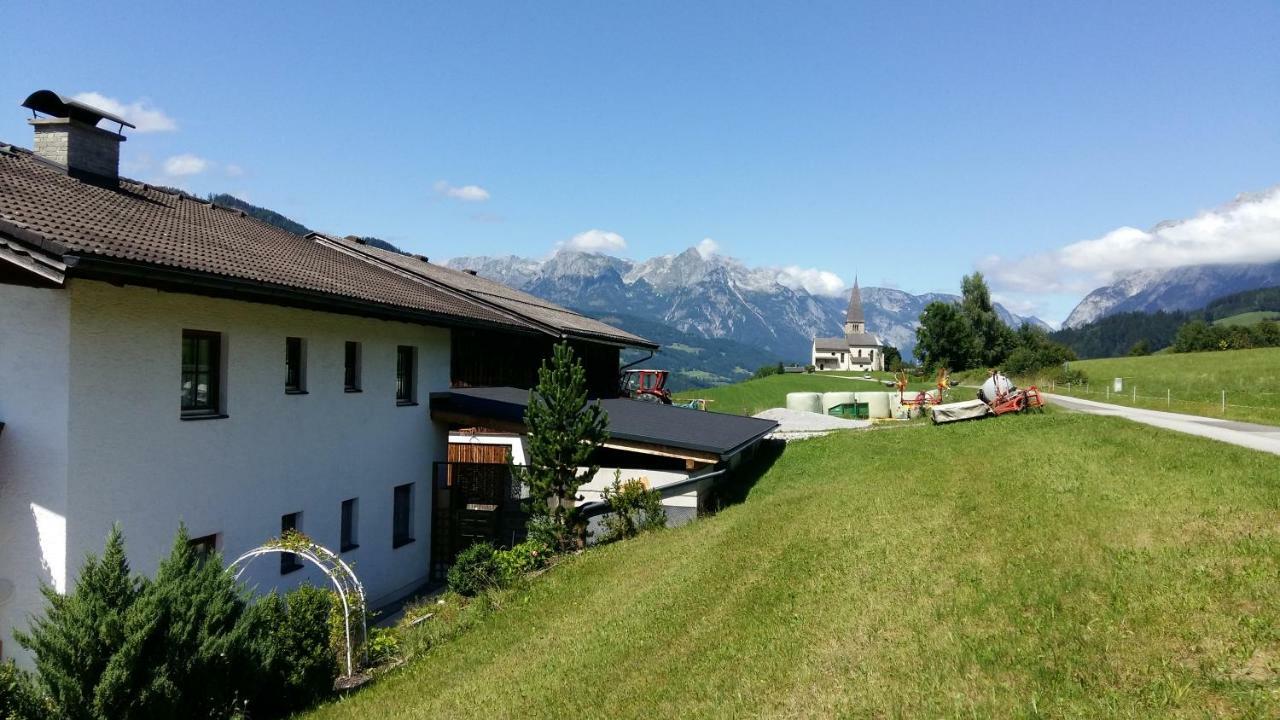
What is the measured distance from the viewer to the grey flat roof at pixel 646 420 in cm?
1870

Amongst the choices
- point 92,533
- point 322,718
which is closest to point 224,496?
point 92,533

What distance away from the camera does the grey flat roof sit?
1870 centimetres

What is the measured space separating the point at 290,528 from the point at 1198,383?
246 ft

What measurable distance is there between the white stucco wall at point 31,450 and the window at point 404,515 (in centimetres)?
813

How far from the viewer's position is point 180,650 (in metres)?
7.75

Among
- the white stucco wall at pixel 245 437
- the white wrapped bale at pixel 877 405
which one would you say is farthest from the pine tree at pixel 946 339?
the white stucco wall at pixel 245 437

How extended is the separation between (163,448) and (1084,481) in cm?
1472

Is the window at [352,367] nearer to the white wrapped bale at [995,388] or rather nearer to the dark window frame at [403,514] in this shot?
the dark window frame at [403,514]

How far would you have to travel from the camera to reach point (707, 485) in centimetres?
2119

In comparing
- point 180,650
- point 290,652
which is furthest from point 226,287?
point 180,650

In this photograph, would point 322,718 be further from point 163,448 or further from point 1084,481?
point 1084,481

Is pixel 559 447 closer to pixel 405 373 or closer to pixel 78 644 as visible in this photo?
pixel 405 373

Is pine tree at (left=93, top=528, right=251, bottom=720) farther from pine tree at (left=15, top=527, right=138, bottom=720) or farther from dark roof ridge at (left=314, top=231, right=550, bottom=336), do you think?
dark roof ridge at (left=314, top=231, right=550, bottom=336)

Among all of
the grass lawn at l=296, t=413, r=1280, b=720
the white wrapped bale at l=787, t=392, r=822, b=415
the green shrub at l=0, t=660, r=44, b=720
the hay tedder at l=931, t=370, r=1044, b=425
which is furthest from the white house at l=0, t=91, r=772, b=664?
the white wrapped bale at l=787, t=392, r=822, b=415
